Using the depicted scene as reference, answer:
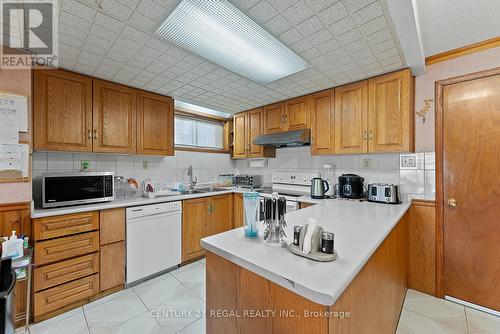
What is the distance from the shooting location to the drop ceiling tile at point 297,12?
129 centimetres

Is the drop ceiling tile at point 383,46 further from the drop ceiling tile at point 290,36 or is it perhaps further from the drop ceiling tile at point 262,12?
the drop ceiling tile at point 262,12

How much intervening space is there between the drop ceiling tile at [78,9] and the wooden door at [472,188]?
294 centimetres

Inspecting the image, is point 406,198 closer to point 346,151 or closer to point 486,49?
point 346,151

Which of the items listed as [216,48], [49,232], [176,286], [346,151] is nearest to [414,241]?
[346,151]

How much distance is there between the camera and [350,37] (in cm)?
161

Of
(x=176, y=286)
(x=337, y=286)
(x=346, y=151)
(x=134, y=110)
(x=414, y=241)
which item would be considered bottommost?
(x=176, y=286)

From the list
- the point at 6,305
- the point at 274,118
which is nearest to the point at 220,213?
the point at 274,118

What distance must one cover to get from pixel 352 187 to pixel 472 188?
981 millimetres

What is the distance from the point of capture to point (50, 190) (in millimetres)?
1917

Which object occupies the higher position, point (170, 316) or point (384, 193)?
point (384, 193)

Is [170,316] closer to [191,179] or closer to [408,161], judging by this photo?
[191,179]

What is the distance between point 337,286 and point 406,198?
213cm

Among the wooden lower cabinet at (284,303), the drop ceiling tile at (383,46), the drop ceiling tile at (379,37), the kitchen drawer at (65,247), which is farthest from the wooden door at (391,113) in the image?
the kitchen drawer at (65,247)

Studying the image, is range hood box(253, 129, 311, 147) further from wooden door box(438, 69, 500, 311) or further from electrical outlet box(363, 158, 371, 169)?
wooden door box(438, 69, 500, 311)
